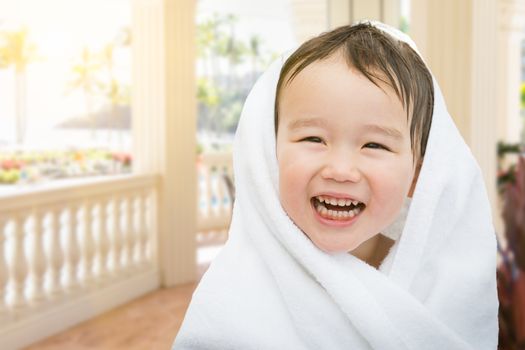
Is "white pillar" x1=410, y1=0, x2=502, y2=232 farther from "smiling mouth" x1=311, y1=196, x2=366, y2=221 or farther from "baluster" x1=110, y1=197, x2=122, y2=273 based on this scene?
"baluster" x1=110, y1=197, x2=122, y2=273

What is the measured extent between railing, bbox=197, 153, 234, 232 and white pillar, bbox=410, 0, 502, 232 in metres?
4.89

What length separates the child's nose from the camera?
0.69 metres

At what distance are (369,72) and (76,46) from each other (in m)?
25.5

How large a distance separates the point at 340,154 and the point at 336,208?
72mm

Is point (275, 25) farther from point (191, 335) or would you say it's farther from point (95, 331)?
point (191, 335)

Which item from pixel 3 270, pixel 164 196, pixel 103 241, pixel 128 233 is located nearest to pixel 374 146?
pixel 3 270

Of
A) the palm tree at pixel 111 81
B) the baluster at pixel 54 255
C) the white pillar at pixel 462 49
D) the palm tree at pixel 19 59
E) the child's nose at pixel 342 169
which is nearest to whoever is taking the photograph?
the child's nose at pixel 342 169

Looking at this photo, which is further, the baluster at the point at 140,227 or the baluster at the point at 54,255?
the baluster at the point at 140,227

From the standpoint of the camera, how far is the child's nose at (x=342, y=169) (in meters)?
0.69

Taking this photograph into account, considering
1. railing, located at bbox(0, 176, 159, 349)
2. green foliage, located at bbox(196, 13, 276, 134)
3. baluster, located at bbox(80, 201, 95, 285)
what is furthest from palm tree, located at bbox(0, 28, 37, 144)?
baluster, located at bbox(80, 201, 95, 285)

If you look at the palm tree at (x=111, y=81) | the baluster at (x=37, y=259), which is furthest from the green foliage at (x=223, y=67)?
the baluster at (x=37, y=259)

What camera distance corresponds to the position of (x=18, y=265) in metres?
3.43

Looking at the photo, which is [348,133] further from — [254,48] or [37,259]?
[254,48]

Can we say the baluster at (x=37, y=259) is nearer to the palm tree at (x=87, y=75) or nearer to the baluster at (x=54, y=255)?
the baluster at (x=54, y=255)
